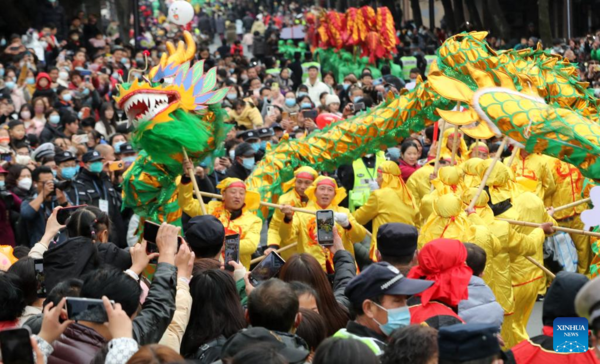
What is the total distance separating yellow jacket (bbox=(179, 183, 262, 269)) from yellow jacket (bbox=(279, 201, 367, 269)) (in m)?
0.38

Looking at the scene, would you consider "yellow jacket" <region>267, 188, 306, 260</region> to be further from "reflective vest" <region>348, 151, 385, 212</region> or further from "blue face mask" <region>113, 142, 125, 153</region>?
"blue face mask" <region>113, 142, 125, 153</region>

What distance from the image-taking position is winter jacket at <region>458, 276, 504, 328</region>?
552 cm

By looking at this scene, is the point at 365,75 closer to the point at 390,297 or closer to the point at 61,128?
the point at 61,128

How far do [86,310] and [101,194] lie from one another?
660 cm

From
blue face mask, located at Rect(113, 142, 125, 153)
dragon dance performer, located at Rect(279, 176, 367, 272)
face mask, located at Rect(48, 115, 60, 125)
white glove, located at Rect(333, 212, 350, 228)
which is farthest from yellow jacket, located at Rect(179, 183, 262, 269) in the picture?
face mask, located at Rect(48, 115, 60, 125)

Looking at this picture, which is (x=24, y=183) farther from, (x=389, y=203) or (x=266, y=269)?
(x=266, y=269)

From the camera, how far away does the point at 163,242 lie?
17.0 feet

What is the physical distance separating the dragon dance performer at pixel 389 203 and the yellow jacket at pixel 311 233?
2.03 ft

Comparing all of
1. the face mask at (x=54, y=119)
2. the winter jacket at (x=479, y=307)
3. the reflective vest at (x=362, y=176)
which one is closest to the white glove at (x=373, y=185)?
the reflective vest at (x=362, y=176)

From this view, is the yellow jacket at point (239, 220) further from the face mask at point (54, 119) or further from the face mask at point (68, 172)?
the face mask at point (54, 119)

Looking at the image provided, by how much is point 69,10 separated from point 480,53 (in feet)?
78.2

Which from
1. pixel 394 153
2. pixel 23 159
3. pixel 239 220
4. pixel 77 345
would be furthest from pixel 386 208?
pixel 77 345

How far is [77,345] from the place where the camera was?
176 inches

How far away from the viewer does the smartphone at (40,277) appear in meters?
5.83
